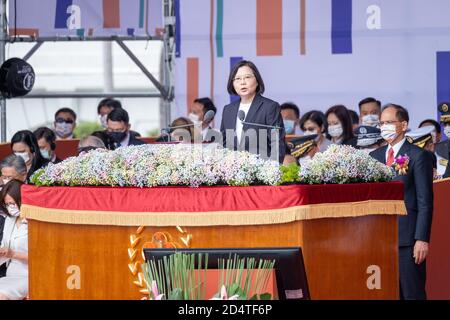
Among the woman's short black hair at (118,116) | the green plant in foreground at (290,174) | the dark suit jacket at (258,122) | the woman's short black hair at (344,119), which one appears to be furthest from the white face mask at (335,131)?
the green plant in foreground at (290,174)

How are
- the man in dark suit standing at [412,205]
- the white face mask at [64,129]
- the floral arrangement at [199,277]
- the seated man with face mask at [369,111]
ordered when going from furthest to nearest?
the white face mask at [64,129] < the seated man with face mask at [369,111] < the man in dark suit standing at [412,205] < the floral arrangement at [199,277]

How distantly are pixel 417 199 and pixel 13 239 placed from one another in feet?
10.1

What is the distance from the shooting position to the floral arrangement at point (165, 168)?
7559 mm

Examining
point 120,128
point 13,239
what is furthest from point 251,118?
point 120,128

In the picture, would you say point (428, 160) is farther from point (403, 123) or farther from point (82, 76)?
point (82, 76)

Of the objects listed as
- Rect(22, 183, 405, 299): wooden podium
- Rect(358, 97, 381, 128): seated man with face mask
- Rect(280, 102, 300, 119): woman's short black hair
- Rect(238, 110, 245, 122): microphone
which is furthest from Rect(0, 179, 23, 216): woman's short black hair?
Rect(280, 102, 300, 119): woman's short black hair

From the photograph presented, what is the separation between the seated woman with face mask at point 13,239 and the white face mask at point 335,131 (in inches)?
168

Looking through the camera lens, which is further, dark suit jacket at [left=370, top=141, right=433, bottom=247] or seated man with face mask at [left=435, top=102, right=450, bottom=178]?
seated man with face mask at [left=435, top=102, right=450, bottom=178]

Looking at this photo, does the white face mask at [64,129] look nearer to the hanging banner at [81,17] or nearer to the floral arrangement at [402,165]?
the hanging banner at [81,17]

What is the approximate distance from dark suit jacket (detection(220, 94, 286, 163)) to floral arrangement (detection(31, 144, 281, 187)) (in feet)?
1.36

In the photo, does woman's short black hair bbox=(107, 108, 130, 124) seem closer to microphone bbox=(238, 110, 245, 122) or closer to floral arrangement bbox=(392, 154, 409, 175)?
floral arrangement bbox=(392, 154, 409, 175)

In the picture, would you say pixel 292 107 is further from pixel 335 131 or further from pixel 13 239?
pixel 13 239

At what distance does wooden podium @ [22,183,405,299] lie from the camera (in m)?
7.50
